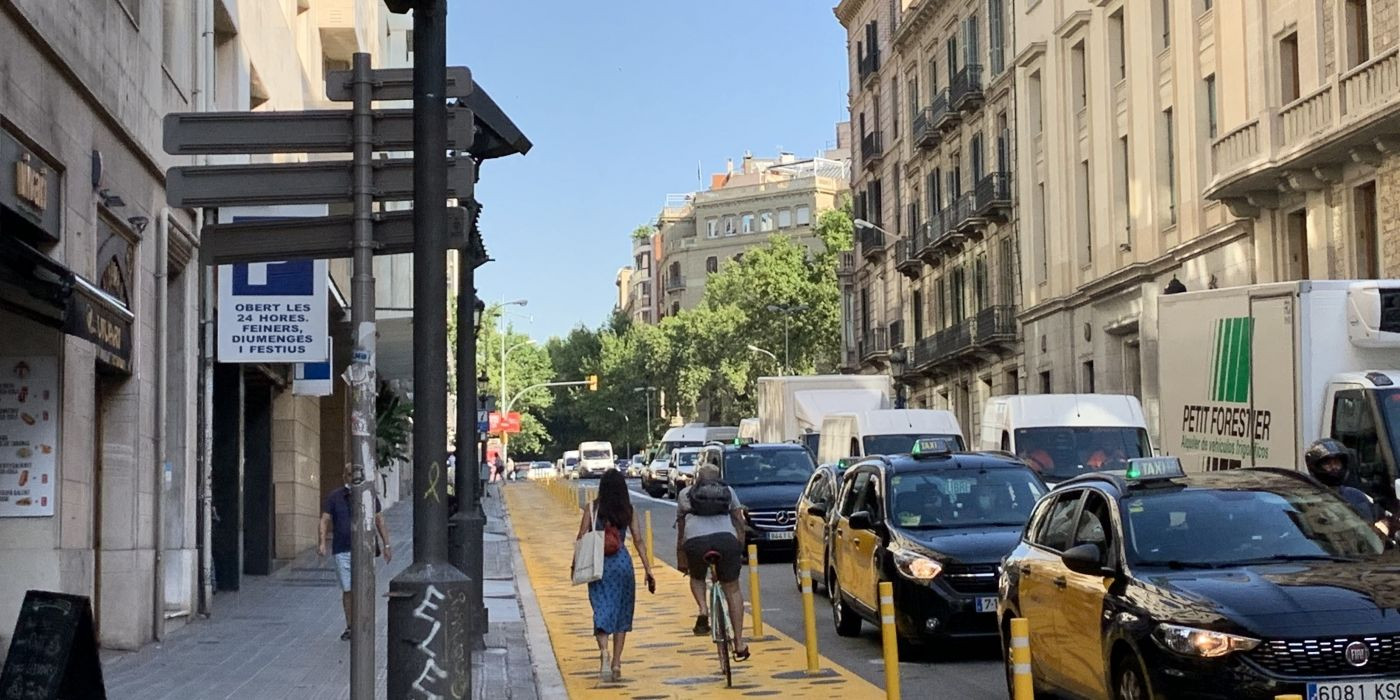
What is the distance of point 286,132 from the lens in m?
8.38

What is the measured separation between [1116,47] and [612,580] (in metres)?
30.9

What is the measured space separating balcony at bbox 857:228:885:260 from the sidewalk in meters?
46.4

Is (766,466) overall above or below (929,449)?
below

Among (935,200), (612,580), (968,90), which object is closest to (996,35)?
(968,90)

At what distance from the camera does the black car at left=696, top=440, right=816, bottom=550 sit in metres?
27.9

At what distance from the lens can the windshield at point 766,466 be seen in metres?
29.9

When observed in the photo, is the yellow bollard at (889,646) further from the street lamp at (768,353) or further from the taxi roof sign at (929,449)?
the street lamp at (768,353)

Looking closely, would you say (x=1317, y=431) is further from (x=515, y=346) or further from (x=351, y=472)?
(x=515, y=346)

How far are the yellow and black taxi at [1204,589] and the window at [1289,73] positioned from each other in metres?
22.7

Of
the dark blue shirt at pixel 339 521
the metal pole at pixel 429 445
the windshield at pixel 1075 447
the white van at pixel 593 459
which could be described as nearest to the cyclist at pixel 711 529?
the dark blue shirt at pixel 339 521

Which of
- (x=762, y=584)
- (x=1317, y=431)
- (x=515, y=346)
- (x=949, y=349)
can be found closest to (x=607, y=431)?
(x=515, y=346)

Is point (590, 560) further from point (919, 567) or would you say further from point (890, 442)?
point (890, 442)

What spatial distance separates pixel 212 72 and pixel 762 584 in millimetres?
9368

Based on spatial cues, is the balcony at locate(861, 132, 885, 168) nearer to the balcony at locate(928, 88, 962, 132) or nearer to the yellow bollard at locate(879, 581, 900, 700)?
the balcony at locate(928, 88, 962, 132)
